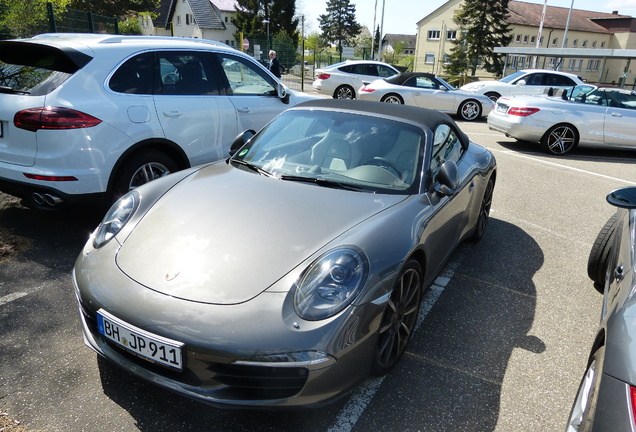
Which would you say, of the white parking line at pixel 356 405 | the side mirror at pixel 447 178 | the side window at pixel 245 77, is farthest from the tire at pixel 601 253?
the side window at pixel 245 77

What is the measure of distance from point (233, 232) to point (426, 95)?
12297mm

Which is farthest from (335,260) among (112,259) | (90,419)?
(90,419)

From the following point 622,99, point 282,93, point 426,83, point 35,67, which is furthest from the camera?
point 426,83

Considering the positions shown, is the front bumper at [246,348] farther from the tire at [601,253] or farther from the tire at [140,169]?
the tire at [601,253]

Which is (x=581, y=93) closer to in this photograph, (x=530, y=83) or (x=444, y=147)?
(x=530, y=83)

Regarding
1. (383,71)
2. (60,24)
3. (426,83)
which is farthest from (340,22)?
(60,24)

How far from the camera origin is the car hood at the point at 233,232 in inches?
86.0

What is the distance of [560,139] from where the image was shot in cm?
951

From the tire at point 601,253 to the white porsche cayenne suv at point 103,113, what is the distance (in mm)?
3737

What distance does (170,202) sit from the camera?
2834 millimetres

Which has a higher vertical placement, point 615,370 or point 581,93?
point 581,93

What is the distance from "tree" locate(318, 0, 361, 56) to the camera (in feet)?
263

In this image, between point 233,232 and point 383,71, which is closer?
point 233,232

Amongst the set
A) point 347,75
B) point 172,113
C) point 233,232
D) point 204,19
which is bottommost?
point 233,232
